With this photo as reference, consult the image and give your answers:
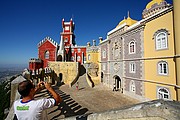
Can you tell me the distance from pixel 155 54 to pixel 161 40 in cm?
153

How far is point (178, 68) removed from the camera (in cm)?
931

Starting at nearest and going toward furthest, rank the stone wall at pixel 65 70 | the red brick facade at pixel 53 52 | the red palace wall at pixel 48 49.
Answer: the stone wall at pixel 65 70 → the red brick facade at pixel 53 52 → the red palace wall at pixel 48 49

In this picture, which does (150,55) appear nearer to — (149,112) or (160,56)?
(160,56)

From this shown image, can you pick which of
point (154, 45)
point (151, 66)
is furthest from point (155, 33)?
point (151, 66)

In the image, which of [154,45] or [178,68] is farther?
[154,45]

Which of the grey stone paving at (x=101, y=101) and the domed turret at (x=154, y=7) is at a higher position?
the domed turret at (x=154, y=7)

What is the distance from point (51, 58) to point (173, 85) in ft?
92.9

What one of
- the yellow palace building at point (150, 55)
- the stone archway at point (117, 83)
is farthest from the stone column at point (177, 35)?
the stone archway at point (117, 83)

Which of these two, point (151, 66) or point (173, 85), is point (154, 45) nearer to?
point (151, 66)

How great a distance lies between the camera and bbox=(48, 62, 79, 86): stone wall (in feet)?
89.1

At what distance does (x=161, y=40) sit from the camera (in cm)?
1140

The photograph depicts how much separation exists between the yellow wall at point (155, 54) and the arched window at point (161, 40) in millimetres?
377

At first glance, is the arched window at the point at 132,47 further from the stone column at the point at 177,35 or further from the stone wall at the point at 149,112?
the stone wall at the point at 149,112

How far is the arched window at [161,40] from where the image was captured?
36.0 feet
